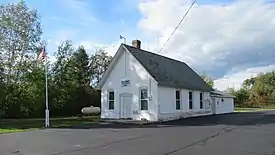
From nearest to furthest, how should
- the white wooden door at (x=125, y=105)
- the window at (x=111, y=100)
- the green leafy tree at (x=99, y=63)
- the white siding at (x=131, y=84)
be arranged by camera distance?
the white siding at (x=131, y=84)
the white wooden door at (x=125, y=105)
the window at (x=111, y=100)
the green leafy tree at (x=99, y=63)

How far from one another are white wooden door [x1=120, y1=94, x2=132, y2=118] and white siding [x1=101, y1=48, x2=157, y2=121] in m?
0.30

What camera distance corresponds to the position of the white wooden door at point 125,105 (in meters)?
29.1

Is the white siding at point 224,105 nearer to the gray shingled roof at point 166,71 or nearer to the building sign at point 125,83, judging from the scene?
the gray shingled roof at point 166,71

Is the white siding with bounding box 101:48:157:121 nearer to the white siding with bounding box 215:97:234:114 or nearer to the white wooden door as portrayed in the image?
the white wooden door

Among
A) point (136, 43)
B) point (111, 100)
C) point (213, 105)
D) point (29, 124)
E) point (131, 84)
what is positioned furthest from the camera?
point (213, 105)

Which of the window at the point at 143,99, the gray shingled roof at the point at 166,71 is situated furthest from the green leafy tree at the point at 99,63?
the window at the point at 143,99

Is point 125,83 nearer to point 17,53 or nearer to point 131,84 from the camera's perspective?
point 131,84

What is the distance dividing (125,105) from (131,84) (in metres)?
1.86

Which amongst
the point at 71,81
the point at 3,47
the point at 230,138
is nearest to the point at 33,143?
the point at 230,138

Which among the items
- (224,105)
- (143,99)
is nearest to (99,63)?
(224,105)

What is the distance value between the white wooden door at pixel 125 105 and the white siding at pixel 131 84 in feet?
1.00

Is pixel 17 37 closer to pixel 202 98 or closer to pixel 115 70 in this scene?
pixel 115 70

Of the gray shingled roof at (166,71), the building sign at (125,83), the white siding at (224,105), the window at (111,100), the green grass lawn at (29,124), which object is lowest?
the green grass lawn at (29,124)

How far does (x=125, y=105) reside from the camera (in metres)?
29.4
